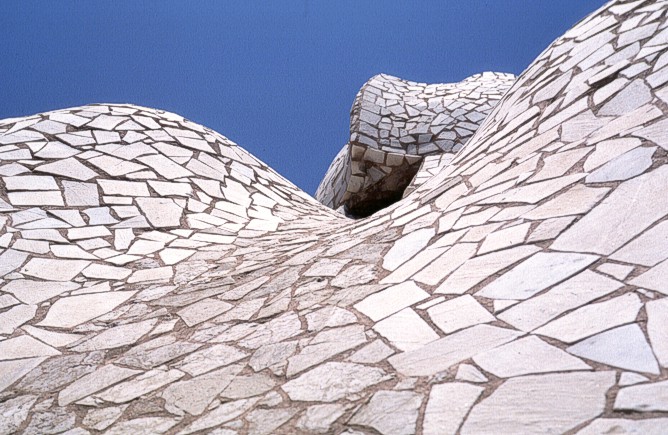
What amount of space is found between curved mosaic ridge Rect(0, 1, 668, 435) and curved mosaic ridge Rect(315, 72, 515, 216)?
147 inches

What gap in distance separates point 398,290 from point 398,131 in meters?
6.66

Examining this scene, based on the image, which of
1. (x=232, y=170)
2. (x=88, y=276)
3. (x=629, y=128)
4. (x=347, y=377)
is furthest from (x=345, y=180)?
(x=347, y=377)

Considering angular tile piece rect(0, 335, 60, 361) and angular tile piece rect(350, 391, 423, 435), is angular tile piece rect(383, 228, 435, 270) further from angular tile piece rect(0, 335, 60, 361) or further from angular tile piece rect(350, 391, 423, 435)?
angular tile piece rect(0, 335, 60, 361)

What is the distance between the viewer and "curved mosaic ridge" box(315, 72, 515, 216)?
29.4 feet

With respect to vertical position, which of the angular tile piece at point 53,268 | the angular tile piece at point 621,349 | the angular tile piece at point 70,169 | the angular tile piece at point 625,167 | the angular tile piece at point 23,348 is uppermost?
the angular tile piece at point 70,169

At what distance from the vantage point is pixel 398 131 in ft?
30.1

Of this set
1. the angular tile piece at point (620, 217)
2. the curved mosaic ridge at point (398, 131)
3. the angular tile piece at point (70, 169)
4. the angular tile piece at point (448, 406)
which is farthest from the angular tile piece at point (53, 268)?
the curved mosaic ridge at point (398, 131)

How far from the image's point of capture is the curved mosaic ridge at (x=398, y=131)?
897 cm

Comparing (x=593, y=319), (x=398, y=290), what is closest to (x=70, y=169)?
(x=398, y=290)

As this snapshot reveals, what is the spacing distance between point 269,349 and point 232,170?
4.07 metres

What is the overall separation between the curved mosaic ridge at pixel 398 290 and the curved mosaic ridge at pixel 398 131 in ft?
12.3

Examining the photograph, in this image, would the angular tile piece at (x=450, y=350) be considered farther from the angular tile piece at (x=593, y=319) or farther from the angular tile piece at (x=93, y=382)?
the angular tile piece at (x=93, y=382)

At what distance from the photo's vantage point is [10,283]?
3.93 meters

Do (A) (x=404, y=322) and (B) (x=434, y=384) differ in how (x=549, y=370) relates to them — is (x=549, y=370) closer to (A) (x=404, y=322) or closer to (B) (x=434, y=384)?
(B) (x=434, y=384)
